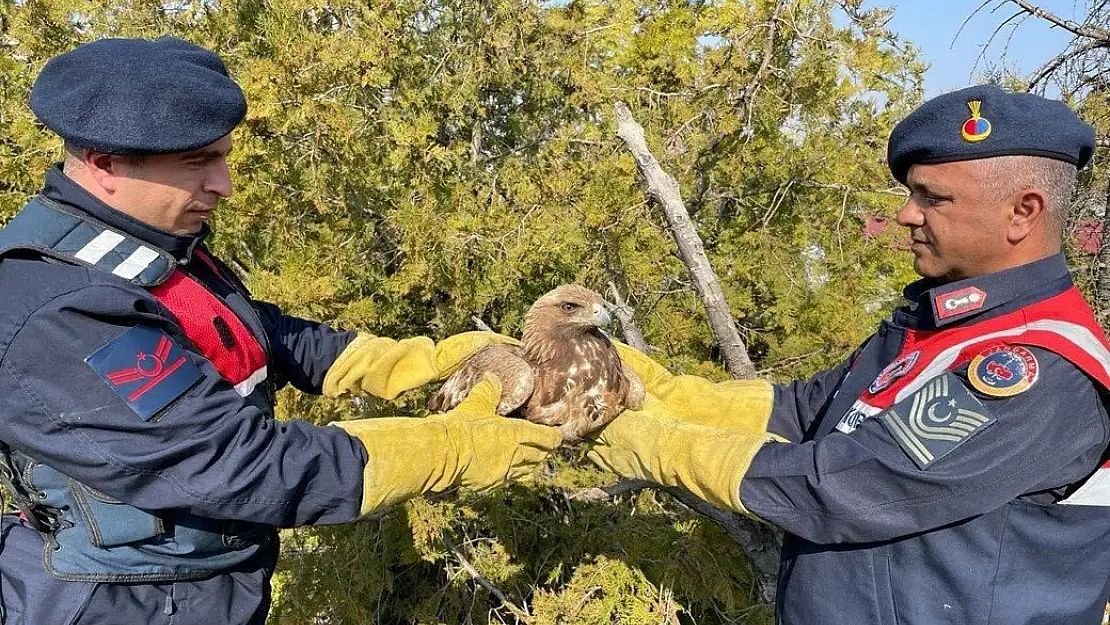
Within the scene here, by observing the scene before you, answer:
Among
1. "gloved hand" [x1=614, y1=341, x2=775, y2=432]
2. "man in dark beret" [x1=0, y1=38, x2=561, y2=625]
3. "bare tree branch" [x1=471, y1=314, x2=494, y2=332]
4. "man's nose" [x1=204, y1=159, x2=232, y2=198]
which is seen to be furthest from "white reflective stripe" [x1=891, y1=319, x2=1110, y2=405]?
"bare tree branch" [x1=471, y1=314, x2=494, y2=332]

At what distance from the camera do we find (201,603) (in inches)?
90.2

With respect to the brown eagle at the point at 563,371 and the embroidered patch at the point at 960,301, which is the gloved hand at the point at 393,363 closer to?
the brown eagle at the point at 563,371

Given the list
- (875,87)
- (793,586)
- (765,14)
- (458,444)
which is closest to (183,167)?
(458,444)

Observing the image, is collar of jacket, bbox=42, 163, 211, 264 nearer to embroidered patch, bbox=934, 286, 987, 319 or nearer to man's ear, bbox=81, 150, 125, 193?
man's ear, bbox=81, 150, 125, 193

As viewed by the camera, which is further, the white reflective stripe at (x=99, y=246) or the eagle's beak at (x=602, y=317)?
the eagle's beak at (x=602, y=317)

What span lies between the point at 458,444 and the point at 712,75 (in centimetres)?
353

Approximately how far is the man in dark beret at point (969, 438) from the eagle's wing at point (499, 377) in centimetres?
112

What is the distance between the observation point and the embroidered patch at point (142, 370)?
191 centimetres

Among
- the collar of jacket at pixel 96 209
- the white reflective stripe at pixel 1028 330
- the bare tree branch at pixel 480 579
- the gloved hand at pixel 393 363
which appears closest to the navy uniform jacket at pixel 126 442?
the collar of jacket at pixel 96 209

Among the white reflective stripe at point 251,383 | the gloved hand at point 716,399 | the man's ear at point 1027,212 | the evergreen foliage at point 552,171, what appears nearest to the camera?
the man's ear at point 1027,212

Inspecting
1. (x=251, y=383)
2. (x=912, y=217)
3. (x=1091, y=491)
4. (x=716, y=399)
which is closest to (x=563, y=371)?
(x=716, y=399)

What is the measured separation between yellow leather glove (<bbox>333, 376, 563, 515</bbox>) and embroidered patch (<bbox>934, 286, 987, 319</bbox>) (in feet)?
4.94

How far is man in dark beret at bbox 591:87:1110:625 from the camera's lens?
76.0 inches

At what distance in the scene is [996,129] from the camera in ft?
7.06
